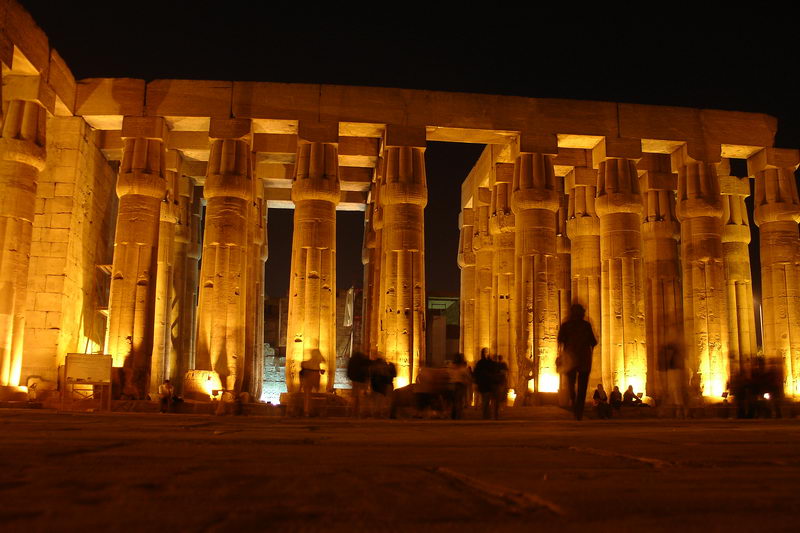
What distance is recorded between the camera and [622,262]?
24812 millimetres

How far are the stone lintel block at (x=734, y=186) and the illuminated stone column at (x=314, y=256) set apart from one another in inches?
559

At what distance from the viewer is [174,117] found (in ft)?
77.3

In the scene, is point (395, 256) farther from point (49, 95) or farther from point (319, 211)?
point (49, 95)

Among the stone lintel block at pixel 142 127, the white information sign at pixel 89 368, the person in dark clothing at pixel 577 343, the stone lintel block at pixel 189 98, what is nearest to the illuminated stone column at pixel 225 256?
the stone lintel block at pixel 189 98

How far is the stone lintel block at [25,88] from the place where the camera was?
20.6 meters

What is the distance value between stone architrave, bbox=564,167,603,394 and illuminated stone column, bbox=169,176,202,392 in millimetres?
13375

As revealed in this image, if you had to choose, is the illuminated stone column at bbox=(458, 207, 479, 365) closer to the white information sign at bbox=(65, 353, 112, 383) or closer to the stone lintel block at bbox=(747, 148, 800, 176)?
the stone lintel block at bbox=(747, 148, 800, 176)

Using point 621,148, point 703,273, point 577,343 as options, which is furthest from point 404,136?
point 577,343

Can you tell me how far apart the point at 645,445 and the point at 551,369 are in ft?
56.8

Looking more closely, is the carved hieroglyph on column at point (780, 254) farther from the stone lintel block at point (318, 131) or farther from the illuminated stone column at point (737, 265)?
the stone lintel block at point (318, 131)

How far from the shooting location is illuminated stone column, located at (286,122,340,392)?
22.4 metres

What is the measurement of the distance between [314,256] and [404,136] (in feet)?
14.6

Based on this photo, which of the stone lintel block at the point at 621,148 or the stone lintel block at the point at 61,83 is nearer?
the stone lintel block at the point at 61,83

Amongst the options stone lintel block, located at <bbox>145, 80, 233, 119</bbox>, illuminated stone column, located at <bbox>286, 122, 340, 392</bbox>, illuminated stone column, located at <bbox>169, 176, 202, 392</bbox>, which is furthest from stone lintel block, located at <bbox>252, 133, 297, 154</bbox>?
illuminated stone column, located at <bbox>169, 176, 202, 392</bbox>
